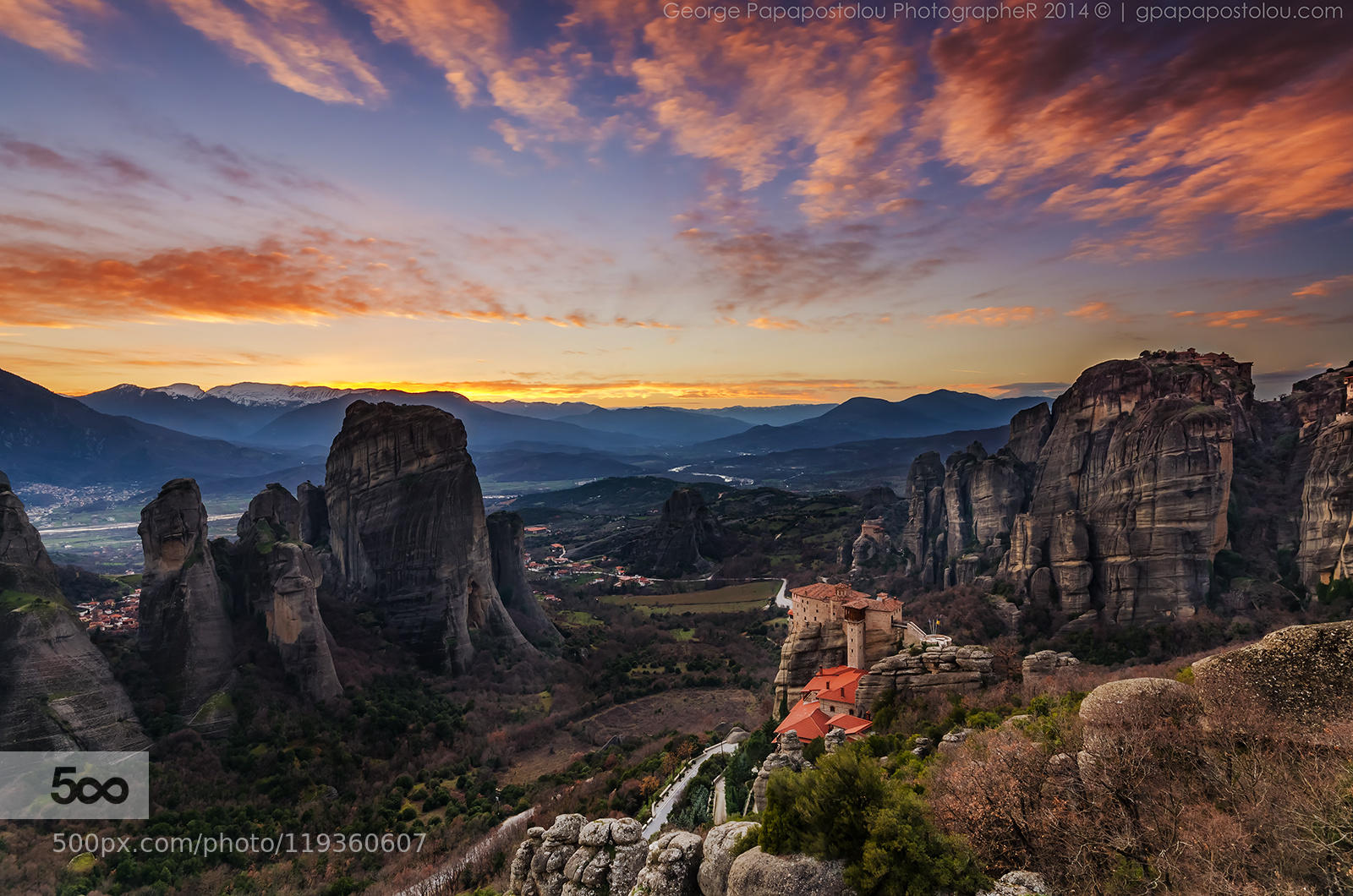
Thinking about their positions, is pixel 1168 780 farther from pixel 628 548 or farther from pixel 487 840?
pixel 628 548

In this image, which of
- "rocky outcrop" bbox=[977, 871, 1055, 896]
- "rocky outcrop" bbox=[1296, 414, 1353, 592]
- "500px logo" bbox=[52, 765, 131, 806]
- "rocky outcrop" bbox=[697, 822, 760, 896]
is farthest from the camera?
"rocky outcrop" bbox=[1296, 414, 1353, 592]

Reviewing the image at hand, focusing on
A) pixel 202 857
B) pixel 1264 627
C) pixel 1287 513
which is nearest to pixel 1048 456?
pixel 1287 513

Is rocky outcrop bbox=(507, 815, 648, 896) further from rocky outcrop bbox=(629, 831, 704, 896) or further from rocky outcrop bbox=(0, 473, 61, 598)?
rocky outcrop bbox=(0, 473, 61, 598)

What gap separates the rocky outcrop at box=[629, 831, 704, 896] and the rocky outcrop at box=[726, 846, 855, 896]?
7.04 feet

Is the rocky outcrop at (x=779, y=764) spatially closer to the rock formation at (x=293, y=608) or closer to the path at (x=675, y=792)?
the path at (x=675, y=792)

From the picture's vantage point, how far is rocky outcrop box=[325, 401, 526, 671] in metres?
56.0

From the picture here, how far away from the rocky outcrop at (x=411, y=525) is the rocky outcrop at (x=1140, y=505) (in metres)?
52.7

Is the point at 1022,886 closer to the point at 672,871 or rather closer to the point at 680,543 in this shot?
the point at 672,871

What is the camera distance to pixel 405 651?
54.2m

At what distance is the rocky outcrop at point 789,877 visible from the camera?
578 inches

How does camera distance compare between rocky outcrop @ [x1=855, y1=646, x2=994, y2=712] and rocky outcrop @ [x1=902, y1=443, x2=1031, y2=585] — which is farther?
rocky outcrop @ [x1=902, y1=443, x2=1031, y2=585]

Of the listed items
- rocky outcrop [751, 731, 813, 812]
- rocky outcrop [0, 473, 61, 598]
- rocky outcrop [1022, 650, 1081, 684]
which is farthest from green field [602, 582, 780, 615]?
rocky outcrop [0, 473, 61, 598]

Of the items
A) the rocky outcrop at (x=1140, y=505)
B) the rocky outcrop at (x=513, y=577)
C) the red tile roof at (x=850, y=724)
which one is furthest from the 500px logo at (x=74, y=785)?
the rocky outcrop at (x=1140, y=505)

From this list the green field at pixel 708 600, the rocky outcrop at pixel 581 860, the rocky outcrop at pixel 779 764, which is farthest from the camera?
the green field at pixel 708 600
